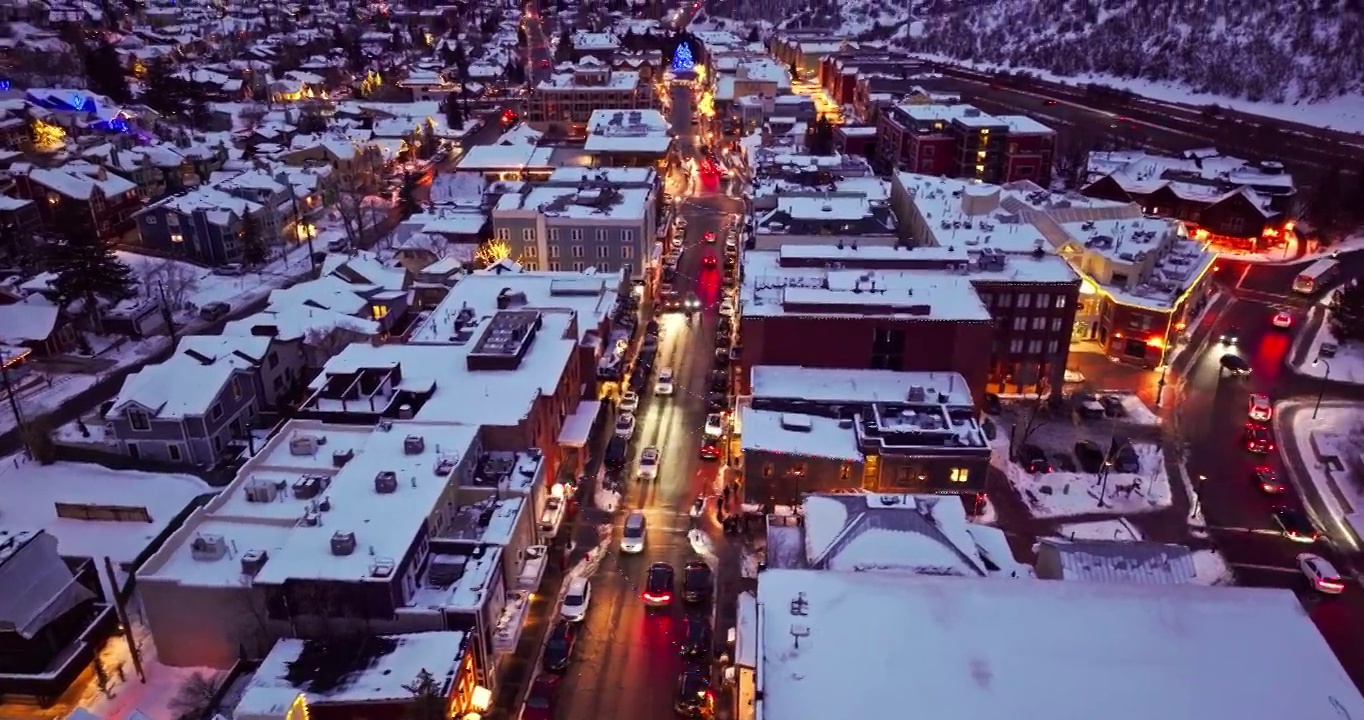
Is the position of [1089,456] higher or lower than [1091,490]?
higher

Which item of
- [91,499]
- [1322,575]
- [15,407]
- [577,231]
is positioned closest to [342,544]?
[91,499]

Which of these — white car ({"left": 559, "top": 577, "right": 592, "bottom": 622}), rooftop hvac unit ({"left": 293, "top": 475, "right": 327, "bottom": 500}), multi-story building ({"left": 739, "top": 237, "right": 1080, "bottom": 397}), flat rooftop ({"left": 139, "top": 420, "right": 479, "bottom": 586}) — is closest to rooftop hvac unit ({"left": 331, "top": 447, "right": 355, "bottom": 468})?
flat rooftop ({"left": 139, "top": 420, "right": 479, "bottom": 586})

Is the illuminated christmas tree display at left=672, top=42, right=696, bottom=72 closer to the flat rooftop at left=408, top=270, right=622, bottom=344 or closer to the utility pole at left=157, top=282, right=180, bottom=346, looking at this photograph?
the flat rooftop at left=408, top=270, right=622, bottom=344

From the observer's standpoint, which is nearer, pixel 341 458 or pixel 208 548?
pixel 208 548

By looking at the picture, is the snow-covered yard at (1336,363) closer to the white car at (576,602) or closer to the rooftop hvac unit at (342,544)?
the white car at (576,602)

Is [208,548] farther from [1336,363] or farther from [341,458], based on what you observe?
[1336,363]

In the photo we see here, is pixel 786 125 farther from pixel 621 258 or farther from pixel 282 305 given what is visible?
pixel 282 305

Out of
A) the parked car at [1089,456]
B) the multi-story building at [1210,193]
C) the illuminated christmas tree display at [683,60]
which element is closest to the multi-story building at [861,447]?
the parked car at [1089,456]
